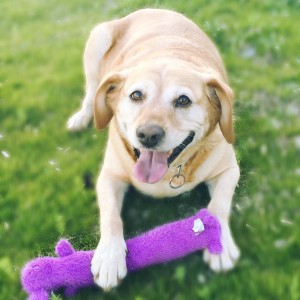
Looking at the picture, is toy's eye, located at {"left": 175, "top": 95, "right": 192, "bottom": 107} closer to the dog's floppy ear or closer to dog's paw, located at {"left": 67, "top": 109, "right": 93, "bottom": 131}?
the dog's floppy ear

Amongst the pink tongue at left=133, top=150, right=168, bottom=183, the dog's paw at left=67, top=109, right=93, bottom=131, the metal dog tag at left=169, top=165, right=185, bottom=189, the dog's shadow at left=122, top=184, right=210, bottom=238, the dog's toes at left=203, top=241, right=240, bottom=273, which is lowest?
the dog's paw at left=67, top=109, right=93, bottom=131

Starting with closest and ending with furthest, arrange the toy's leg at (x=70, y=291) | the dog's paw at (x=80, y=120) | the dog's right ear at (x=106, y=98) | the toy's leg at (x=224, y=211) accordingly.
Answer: the toy's leg at (x=70, y=291)
the toy's leg at (x=224, y=211)
the dog's right ear at (x=106, y=98)
the dog's paw at (x=80, y=120)

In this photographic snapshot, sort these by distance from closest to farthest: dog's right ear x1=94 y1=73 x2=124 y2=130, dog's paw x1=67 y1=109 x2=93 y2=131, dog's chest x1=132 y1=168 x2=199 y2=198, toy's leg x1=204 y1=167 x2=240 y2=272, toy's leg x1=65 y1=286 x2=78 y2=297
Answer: toy's leg x1=65 y1=286 x2=78 y2=297 → toy's leg x1=204 y1=167 x2=240 y2=272 → dog's right ear x1=94 y1=73 x2=124 y2=130 → dog's chest x1=132 y1=168 x2=199 y2=198 → dog's paw x1=67 y1=109 x2=93 y2=131

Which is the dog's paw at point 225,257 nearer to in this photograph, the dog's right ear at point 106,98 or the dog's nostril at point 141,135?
the dog's nostril at point 141,135

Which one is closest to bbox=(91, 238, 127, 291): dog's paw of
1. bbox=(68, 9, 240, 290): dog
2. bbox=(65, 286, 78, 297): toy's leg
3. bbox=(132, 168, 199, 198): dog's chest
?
bbox=(68, 9, 240, 290): dog

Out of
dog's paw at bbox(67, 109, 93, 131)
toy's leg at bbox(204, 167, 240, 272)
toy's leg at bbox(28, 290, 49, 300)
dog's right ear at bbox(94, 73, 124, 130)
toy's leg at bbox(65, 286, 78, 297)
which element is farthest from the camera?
dog's paw at bbox(67, 109, 93, 131)

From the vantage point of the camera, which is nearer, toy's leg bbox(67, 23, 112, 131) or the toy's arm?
the toy's arm

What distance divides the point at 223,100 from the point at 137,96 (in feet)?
1.85

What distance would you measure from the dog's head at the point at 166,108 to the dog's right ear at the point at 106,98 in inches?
→ 0.4

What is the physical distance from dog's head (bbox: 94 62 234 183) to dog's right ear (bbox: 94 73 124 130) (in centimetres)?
1

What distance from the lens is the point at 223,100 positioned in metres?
3.23

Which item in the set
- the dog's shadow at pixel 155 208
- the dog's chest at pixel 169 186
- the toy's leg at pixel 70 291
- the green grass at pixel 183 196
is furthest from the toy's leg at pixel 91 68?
the toy's leg at pixel 70 291

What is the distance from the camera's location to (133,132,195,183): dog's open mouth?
10.6 ft

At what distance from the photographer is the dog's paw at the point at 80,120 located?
4.84 metres
